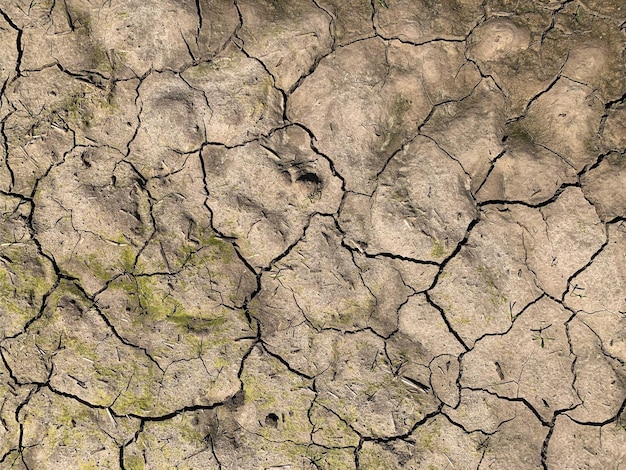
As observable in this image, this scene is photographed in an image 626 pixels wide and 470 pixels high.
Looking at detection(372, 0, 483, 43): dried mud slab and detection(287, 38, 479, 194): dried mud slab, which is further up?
detection(372, 0, 483, 43): dried mud slab

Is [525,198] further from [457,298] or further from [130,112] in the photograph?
[130,112]

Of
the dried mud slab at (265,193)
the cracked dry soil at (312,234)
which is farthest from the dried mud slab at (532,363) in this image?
the dried mud slab at (265,193)

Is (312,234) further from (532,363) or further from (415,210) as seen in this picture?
(532,363)

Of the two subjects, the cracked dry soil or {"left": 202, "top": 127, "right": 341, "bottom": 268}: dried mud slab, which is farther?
{"left": 202, "top": 127, "right": 341, "bottom": 268}: dried mud slab

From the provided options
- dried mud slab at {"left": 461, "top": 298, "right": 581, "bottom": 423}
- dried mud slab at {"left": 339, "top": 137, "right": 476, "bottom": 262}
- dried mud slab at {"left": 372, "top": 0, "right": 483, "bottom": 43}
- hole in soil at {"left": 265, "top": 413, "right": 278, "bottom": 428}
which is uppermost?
dried mud slab at {"left": 372, "top": 0, "right": 483, "bottom": 43}

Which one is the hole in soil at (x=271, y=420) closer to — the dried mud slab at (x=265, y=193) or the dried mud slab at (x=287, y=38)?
the dried mud slab at (x=265, y=193)

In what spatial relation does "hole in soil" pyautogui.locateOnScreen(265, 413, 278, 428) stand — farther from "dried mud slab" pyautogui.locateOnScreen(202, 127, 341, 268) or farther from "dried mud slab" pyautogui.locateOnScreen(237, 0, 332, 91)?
"dried mud slab" pyautogui.locateOnScreen(237, 0, 332, 91)

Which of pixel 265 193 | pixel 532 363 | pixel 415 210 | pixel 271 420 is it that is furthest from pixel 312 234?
pixel 532 363

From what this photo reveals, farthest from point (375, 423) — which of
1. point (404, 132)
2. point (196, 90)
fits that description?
point (196, 90)

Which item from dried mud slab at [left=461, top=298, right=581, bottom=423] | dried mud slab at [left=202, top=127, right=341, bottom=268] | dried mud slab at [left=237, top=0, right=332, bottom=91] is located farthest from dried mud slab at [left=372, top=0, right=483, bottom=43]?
dried mud slab at [left=461, top=298, right=581, bottom=423]

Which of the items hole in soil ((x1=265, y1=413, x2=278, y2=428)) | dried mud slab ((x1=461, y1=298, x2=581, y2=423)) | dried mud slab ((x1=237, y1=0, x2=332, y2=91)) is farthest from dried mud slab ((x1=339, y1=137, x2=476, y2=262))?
hole in soil ((x1=265, y1=413, x2=278, y2=428))
